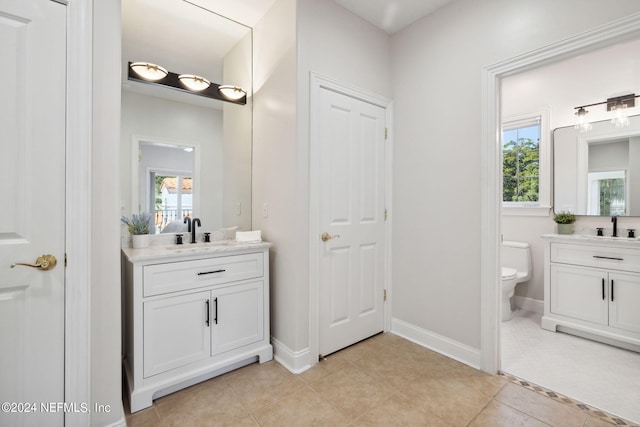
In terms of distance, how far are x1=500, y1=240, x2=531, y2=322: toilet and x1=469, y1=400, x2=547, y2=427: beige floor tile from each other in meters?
1.51

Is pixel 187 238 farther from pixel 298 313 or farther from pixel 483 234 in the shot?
pixel 483 234

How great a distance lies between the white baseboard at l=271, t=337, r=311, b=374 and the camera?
6.85ft

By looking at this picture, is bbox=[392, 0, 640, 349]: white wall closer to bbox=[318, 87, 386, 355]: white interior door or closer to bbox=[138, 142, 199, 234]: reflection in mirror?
bbox=[318, 87, 386, 355]: white interior door

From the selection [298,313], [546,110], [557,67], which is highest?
[557,67]

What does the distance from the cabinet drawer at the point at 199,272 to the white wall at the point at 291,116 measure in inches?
9.4

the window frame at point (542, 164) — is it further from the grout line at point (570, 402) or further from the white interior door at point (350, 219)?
the grout line at point (570, 402)

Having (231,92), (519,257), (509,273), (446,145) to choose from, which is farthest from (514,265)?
(231,92)

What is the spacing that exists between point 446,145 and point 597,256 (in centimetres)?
170

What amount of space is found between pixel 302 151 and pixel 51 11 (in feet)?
4.63

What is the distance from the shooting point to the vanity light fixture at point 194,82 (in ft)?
7.40

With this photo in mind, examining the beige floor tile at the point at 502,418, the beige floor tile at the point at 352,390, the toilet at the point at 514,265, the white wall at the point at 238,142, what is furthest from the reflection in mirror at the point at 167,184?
the toilet at the point at 514,265

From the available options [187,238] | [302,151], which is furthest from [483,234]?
[187,238]

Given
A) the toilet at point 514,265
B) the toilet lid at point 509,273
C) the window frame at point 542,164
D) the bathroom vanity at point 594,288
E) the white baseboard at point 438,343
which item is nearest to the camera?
the white baseboard at point 438,343

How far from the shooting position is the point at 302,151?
6.90 feet
